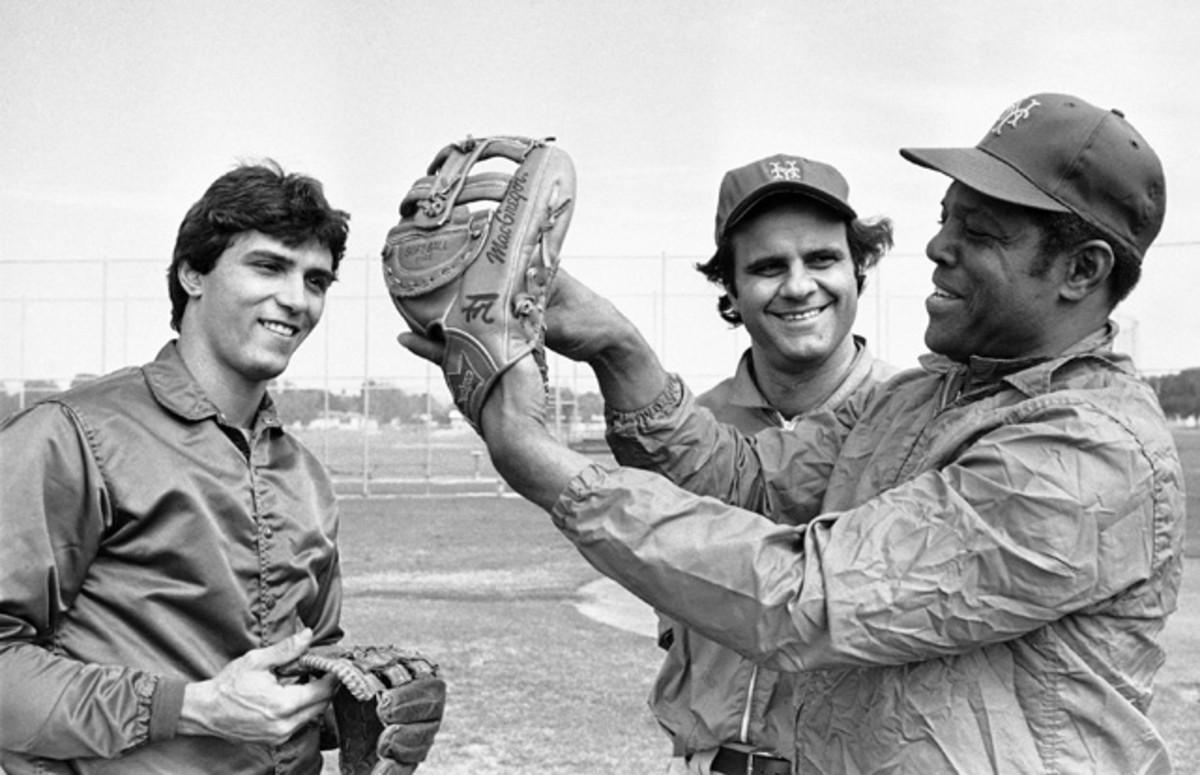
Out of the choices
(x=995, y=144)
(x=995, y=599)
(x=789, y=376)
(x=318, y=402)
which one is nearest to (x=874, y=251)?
(x=789, y=376)

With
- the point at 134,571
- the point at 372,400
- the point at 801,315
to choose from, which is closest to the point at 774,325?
the point at 801,315

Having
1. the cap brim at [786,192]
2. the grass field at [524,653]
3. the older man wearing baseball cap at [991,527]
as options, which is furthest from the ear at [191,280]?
the grass field at [524,653]

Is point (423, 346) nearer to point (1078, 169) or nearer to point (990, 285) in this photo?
point (990, 285)

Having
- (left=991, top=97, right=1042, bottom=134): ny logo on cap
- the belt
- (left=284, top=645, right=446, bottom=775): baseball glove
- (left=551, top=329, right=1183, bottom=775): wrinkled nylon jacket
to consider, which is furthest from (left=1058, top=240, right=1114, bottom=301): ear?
(left=284, top=645, right=446, bottom=775): baseball glove

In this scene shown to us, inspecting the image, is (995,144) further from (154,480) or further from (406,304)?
(154,480)

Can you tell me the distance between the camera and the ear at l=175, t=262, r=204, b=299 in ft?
9.71

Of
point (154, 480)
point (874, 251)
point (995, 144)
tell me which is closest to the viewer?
point (995, 144)

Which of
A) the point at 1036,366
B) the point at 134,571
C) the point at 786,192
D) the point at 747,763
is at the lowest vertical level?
the point at 747,763

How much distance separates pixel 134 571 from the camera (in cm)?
258

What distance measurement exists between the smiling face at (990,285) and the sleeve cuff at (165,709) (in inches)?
62.2

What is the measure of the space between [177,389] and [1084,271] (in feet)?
6.09

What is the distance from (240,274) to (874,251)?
169cm

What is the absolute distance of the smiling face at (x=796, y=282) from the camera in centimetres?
314

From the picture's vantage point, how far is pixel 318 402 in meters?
26.9
